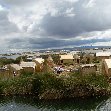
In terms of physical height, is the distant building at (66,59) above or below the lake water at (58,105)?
above

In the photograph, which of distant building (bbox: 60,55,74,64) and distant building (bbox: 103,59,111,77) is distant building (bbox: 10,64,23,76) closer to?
distant building (bbox: 60,55,74,64)

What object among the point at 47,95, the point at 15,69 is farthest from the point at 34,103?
the point at 15,69

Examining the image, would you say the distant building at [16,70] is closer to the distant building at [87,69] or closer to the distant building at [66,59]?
the distant building at [87,69]

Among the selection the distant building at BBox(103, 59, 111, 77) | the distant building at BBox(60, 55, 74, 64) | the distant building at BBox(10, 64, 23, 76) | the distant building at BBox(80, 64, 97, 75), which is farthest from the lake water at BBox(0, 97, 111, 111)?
the distant building at BBox(60, 55, 74, 64)

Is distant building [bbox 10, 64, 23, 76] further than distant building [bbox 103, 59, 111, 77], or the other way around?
distant building [bbox 10, 64, 23, 76]

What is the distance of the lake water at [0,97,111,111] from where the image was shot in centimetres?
4878

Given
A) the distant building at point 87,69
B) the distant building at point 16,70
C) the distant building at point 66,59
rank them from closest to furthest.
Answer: the distant building at point 87,69 < the distant building at point 16,70 < the distant building at point 66,59

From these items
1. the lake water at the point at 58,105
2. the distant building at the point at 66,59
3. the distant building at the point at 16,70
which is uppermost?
the distant building at the point at 66,59

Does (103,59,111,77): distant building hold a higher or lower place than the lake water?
higher

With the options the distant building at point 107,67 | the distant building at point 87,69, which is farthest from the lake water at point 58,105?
the distant building at point 107,67

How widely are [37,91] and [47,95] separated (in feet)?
10.9

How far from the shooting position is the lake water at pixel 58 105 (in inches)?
1921

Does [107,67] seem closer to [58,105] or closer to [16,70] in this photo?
[58,105]

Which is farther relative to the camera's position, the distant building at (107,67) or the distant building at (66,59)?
the distant building at (66,59)
